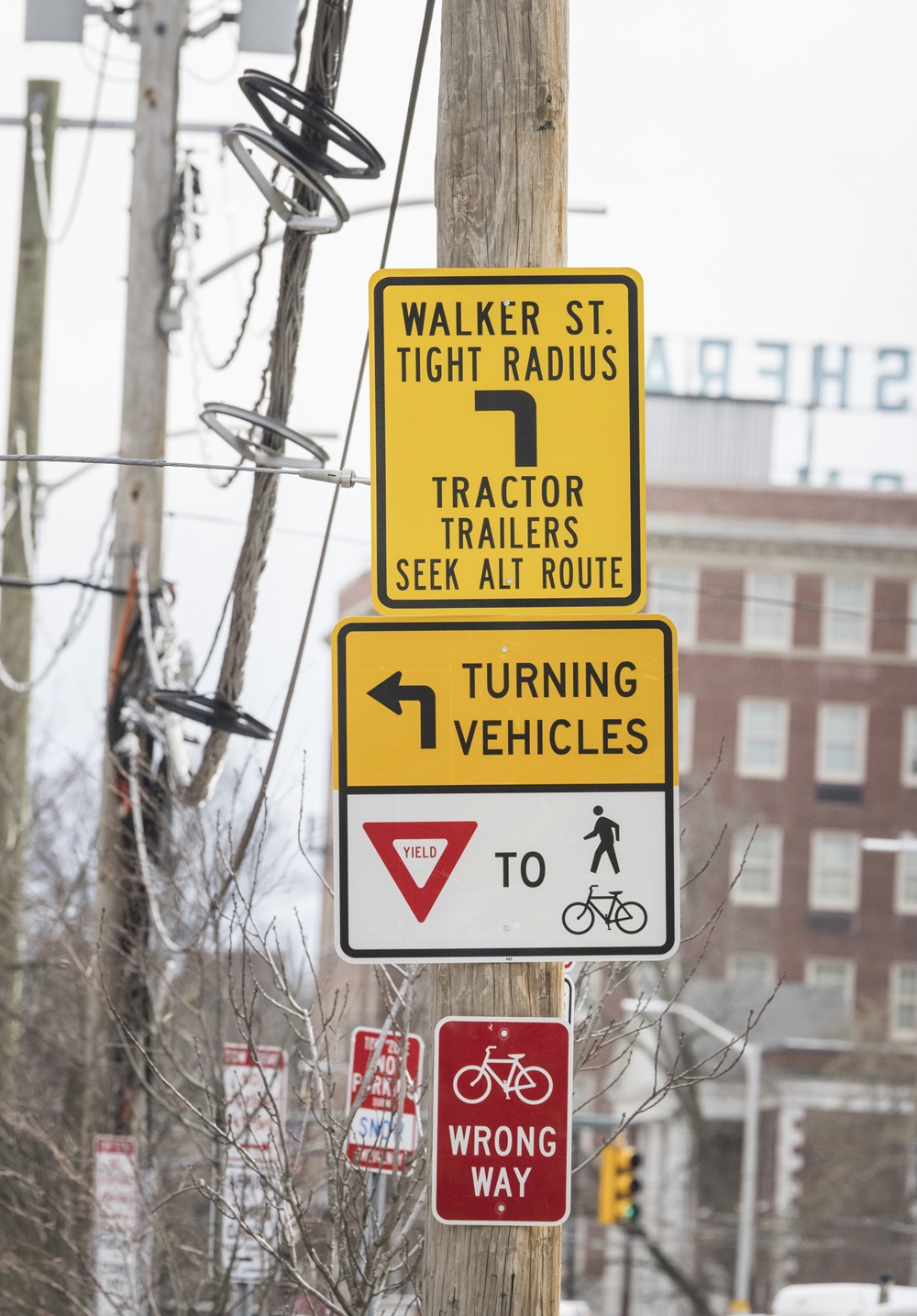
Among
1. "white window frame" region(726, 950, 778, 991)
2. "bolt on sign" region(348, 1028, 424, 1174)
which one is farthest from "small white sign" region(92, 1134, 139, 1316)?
"white window frame" region(726, 950, 778, 991)

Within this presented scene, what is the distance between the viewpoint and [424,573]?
3643 millimetres

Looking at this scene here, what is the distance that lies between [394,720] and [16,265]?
1466 cm

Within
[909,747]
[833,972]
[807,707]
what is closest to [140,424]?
[833,972]

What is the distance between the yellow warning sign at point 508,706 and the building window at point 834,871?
43.8m

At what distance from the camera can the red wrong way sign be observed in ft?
11.4

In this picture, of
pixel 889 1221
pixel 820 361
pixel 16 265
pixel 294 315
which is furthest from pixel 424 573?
pixel 820 361

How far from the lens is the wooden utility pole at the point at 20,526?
1645 centimetres

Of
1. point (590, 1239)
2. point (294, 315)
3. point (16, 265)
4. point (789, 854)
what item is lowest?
point (590, 1239)

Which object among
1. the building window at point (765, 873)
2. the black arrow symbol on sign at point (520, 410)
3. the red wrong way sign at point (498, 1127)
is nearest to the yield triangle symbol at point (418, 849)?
the red wrong way sign at point (498, 1127)

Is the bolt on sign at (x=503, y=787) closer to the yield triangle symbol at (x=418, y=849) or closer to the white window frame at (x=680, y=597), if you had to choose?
the yield triangle symbol at (x=418, y=849)

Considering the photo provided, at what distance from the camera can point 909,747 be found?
47344 millimetres

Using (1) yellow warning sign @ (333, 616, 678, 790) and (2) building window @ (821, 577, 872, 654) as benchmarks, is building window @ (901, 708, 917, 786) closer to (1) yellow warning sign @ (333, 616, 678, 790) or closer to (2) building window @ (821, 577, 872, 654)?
(2) building window @ (821, 577, 872, 654)

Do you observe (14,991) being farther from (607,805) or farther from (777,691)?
(777,691)

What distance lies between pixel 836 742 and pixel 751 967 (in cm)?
636
